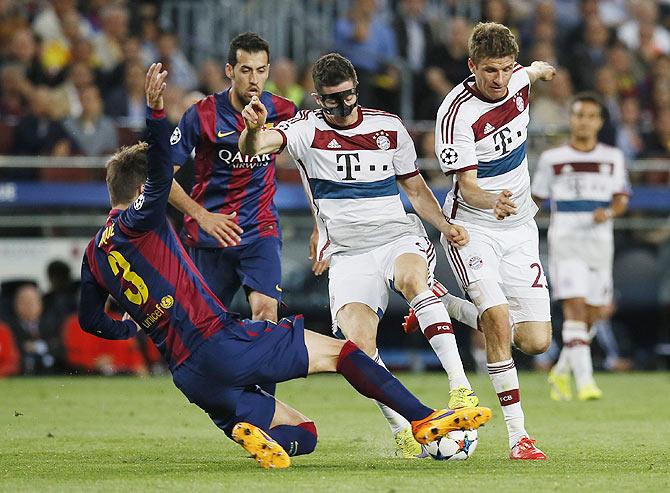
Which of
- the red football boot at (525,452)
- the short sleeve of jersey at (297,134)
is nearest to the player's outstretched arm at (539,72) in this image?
the short sleeve of jersey at (297,134)

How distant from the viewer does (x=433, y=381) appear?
15.1 meters

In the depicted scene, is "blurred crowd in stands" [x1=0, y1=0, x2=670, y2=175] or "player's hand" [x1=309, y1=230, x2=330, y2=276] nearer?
"player's hand" [x1=309, y1=230, x2=330, y2=276]

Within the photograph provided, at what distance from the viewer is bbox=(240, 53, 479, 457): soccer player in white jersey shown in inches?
333

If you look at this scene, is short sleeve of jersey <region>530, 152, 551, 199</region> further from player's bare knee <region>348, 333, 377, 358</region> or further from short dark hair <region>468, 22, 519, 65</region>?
player's bare knee <region>348, 333, 377, 358</region>

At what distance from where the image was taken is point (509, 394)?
827cm

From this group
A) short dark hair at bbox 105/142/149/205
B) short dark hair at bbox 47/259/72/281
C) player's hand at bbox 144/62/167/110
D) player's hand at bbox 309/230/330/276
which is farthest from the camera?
short dark hair at bbox 47/259/72/281

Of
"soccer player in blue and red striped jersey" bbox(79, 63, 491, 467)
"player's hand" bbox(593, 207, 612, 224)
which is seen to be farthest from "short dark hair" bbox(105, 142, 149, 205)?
"player's hand" bbox(593, 207, 612, 224)

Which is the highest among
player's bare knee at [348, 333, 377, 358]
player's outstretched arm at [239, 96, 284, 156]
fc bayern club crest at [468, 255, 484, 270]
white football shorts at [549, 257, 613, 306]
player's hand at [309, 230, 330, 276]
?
player's outstretched arm at [239, 96, 284, 156]

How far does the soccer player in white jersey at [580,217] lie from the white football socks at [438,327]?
17.3 ft

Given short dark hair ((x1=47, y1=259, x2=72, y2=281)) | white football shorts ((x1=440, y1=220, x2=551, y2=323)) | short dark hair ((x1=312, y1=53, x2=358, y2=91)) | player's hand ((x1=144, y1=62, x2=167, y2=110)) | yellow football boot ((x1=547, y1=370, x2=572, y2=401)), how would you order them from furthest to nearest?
short dark hair ((x1=47, y1=259, x2=72, y2=281))
yellow football boot ((x1=547, y1=370, x2=572, y2=401))
white football shorts ((x1=440, y1=220, x2=551, y2=323))
short dark hair ((x1=312, y1=53, x2=358, y2=91))
player's hand ((x1=144, y1=62, x2=167, y2=110))

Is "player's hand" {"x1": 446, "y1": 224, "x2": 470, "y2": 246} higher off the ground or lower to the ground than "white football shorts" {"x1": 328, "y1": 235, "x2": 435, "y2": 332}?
higher

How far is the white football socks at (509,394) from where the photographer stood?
8117 millimetres

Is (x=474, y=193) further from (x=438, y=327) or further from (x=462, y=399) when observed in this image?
(x=462, y=399)

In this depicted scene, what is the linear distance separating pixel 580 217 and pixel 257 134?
6.45 m
